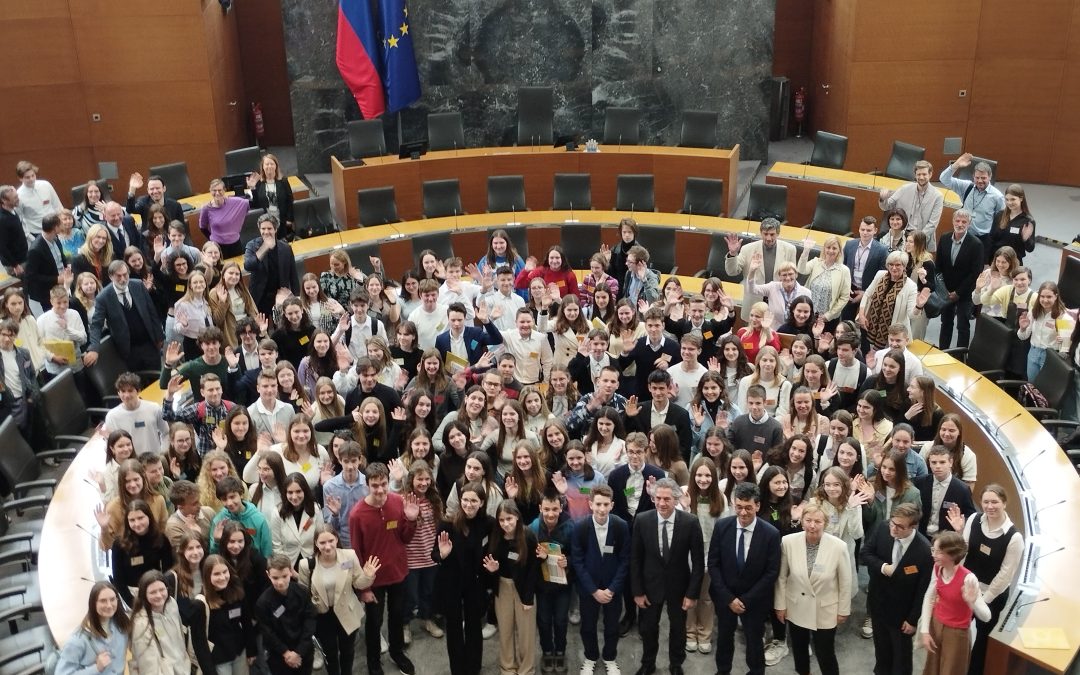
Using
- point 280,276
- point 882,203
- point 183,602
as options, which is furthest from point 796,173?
point 183,602

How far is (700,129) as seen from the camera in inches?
543

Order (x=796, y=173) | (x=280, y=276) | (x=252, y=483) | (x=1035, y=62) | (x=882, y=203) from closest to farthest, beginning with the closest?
(x=252, y=483) → (x=280, y=276) → (x=882, y=203) → (x=796, y=173) → (x=1035, y=62)

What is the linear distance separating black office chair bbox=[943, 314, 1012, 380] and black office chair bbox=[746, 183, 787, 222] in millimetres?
3357

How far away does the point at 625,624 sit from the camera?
7.36 meters

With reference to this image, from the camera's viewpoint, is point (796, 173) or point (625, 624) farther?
point (796, 173)

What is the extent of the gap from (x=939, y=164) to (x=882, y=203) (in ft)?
14.2

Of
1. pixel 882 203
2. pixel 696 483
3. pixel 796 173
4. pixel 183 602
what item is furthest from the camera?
pixel 796 173

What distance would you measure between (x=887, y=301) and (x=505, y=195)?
5.29 m

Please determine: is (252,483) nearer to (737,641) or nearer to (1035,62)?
(737,641)

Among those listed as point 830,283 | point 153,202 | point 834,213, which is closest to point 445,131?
point 153,202

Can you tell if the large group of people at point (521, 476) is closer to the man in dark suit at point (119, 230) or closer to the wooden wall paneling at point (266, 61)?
the man in dark suit at point (119, 230)

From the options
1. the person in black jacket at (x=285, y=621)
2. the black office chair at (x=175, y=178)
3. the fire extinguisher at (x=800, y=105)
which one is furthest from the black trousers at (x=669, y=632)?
the fire extinguisher at (x=800, y=105)

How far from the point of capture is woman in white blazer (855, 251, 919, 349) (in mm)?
9008

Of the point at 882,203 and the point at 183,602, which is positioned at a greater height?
the point at 882,203
